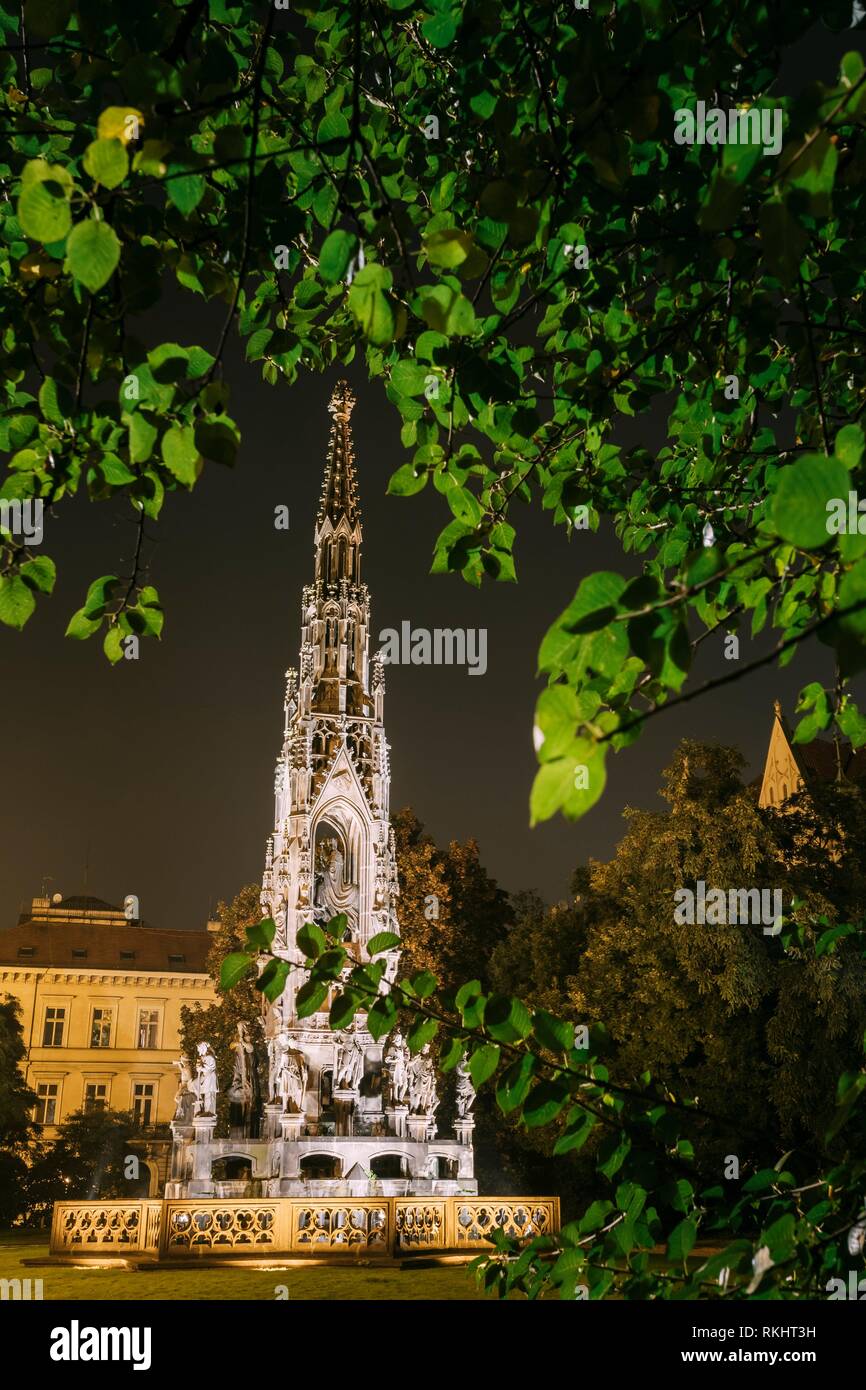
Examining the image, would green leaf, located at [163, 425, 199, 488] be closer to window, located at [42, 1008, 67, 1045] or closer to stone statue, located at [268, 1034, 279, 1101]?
stone statue, located at [268, 1034, 279, 1101]

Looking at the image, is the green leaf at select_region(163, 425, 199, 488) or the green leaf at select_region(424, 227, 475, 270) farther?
the green leaf at select_region(163, 425, 199, 488)

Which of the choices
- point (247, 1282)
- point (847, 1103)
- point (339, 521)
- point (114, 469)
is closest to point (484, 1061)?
point (847, 1103)

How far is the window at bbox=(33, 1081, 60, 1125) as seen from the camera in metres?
46.8

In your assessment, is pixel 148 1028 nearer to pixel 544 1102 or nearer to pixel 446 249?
pixel 544 1102

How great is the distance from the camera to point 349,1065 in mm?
20797

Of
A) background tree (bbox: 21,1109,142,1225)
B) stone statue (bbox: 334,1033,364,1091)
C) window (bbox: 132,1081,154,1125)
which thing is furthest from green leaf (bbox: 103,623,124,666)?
window (bbox: 132,1081,154,1125)

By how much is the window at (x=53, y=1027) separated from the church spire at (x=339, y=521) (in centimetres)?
3181

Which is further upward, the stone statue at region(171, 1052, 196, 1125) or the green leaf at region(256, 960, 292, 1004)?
the green leaf at region(256, 960, 292, 1004)

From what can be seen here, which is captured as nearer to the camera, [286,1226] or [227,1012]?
[286,1226]

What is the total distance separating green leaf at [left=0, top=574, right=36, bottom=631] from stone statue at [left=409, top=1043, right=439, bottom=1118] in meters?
20.4

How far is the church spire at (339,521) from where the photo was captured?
87.4 feet

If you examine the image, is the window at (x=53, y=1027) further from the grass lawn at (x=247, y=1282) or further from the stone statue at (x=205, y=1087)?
the grass lawn at (x=247, y=1282)

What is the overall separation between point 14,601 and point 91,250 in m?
0.85

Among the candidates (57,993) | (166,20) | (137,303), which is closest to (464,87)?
(166,20)
